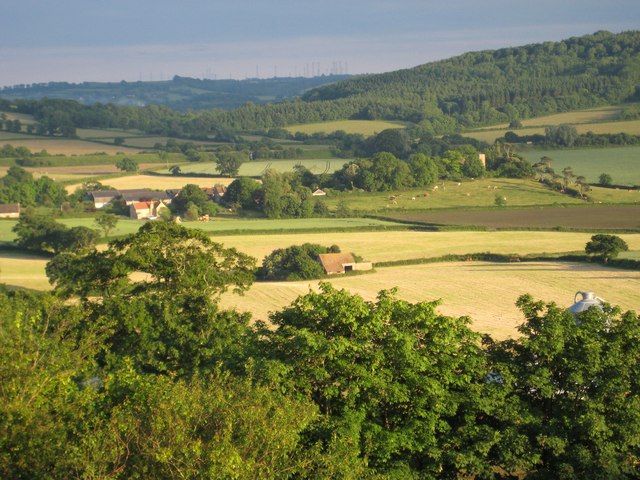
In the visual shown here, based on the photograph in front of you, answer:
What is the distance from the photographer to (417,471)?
1639cm

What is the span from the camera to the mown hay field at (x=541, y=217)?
173 ft

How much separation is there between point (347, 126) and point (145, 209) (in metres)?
63.2

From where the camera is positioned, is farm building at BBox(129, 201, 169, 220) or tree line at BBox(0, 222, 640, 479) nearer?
tree line at BBox(0, 222, 640, 479)

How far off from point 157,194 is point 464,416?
54.0 meters

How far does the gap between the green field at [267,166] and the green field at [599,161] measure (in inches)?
668

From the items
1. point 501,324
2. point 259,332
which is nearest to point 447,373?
point 259,332

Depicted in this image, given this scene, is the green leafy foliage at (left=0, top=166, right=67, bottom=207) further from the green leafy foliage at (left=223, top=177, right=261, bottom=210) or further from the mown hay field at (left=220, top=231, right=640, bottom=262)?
the mown hay field at (left=220, top=231, right=640, bottom=262)

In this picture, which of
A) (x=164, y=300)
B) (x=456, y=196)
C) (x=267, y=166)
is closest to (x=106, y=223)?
(x=456, y=196)

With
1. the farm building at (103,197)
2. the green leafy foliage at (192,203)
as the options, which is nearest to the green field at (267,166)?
the farm building at (103,197)

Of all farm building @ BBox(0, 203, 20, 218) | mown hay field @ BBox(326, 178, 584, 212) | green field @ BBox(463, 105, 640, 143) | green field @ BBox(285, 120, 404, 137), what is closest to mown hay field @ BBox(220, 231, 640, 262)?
mown hay field @ BBox(326, 178, 584, 212)

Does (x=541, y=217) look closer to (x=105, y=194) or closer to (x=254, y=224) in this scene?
(x=254, y=224)

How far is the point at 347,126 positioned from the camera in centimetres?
12444

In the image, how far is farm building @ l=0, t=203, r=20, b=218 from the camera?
63.5 metres

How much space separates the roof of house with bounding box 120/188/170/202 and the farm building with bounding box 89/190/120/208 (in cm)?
59
